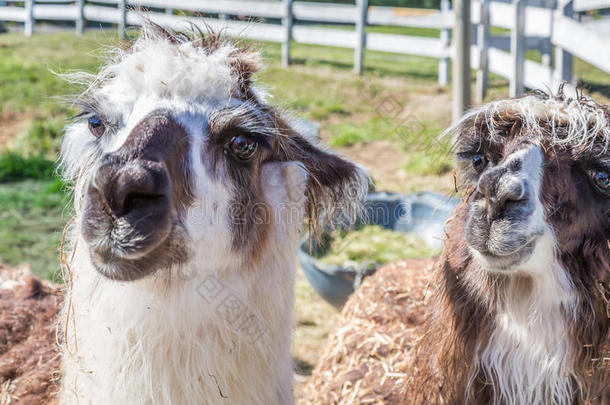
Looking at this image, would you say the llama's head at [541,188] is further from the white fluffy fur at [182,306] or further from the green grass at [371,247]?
the green grass at [371,247]

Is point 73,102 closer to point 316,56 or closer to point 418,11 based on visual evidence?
point 418,11

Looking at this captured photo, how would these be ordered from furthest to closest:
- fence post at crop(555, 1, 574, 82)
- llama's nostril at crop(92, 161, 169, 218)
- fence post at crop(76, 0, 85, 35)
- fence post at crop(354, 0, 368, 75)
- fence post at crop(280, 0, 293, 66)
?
fence post at crop(76, 0, 85, 35)
fence post at crop(280, 0, 293, 66)
fence post at crop(354, 0, 368, 75)
fence post at crop(555, 1, 574, 82)
llama's nostril at crop(92, 161, 169, 218)

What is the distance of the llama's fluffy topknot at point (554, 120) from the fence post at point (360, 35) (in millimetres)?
11893

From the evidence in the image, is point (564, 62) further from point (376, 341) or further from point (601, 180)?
point (601, 180)

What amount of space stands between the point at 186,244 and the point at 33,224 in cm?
554

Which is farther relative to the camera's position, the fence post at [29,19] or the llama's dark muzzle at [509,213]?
the fence post at [29,19]

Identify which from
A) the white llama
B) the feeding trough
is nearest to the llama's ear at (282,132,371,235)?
the white llama

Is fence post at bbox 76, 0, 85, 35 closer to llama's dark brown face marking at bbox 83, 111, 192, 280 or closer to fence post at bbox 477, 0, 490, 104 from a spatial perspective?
fence post at bbox 477, 0, 490, 104

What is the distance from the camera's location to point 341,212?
2.76 meters

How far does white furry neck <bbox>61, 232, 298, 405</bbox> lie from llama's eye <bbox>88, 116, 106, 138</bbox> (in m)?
0.43

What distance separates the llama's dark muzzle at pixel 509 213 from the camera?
2.12 m

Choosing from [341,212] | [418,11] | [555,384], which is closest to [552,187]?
[555,384]

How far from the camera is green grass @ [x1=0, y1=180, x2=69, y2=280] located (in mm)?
6141

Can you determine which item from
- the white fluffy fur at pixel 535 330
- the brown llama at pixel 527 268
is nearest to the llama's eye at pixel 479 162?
the brown llama at pixel 527 268
